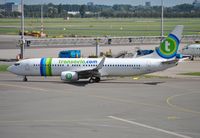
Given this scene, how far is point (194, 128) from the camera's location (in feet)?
127

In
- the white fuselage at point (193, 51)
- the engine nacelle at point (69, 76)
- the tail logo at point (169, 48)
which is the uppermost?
the tail logo at point (169, 48)

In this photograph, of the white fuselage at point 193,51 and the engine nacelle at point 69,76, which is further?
the white fuselage at point 193,51

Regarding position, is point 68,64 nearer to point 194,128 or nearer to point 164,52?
point 164,52

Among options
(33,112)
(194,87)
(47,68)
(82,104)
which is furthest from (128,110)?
(47,68)

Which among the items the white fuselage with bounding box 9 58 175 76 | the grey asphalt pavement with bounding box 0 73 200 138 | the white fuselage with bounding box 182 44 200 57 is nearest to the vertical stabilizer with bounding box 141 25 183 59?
the white fuselage with bounding box 9 58 175 76

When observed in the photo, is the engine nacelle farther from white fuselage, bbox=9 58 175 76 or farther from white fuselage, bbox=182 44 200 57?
white fuselage, bbox=182 44 200 57

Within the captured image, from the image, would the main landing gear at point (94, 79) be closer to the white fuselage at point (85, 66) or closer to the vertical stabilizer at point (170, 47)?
the white fuselage at point (85, 66)

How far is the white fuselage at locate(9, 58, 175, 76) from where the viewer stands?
64.8m

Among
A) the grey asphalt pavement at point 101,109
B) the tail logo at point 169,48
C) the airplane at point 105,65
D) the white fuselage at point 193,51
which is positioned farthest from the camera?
the white fuselage at point 193,51

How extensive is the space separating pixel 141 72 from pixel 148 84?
1.66 meters

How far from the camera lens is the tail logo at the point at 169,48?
212 ft

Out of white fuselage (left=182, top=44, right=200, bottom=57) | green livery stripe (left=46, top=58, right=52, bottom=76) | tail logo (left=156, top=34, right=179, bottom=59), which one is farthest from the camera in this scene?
white fuselage (left=182, top=44, right=200, bottom=57)

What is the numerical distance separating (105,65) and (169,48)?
7.92 m

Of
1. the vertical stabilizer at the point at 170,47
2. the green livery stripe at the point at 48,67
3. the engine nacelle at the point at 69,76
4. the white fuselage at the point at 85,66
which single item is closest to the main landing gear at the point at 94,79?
the white fuselage at the point at 85,66
